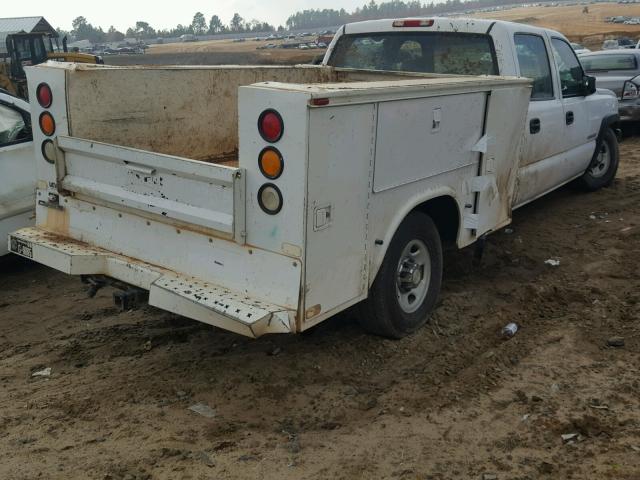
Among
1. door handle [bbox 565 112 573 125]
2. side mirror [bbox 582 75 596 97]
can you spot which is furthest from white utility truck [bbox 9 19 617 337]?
side mirror [bbox 582 75 596 97]

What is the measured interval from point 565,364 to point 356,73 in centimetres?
313

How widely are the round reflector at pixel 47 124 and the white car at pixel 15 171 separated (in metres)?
1.59

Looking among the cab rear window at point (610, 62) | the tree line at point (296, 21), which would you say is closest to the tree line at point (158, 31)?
the tree line at point (296, 21)

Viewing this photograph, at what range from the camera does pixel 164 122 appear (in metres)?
4.71

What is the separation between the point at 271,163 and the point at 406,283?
1.42 meters

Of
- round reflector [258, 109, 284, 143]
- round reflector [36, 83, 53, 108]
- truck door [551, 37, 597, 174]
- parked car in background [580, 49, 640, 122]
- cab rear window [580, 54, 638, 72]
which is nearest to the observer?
round reflector [258, 109, 284, 143]

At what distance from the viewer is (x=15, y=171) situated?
5.56 meters

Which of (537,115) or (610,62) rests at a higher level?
(610,62)

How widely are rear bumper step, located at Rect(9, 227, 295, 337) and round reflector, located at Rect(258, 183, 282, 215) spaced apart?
472 millimetres

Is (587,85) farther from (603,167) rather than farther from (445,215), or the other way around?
(445,215)

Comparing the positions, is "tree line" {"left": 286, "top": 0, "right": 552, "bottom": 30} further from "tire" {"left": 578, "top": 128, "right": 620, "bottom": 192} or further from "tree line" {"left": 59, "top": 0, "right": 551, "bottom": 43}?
"tire" {"left": 578, "top": 128, "right": 620, "bottom": 192}

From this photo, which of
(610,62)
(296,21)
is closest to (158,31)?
(296,21)

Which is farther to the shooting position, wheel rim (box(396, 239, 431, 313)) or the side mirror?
the side mirror

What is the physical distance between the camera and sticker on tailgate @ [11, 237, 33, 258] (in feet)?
13.4
